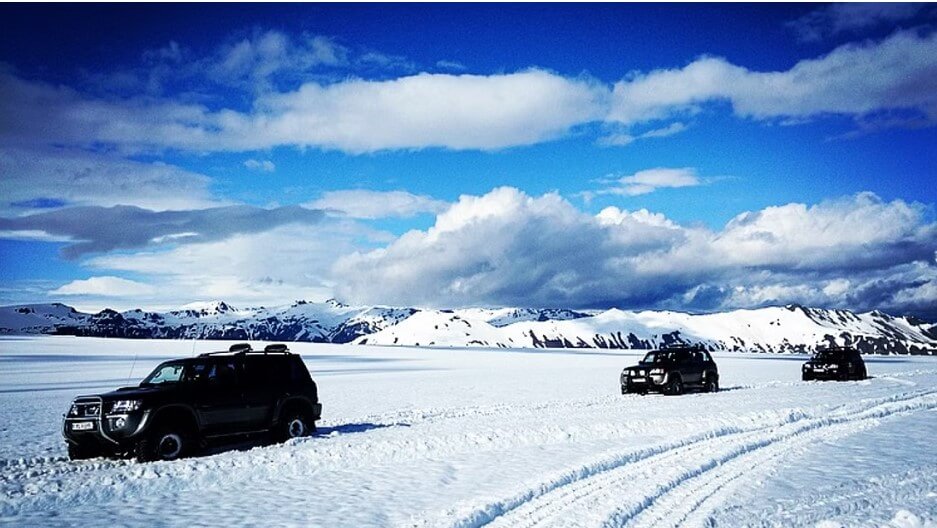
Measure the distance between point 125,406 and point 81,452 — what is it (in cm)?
130

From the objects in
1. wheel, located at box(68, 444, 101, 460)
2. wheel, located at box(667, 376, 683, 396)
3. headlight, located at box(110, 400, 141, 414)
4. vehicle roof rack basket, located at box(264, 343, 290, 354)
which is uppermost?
vehicle roof rack basket, located at box(264, 343, 290, 354)

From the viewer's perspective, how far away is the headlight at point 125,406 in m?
13.0

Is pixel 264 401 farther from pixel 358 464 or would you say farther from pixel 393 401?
pixel 393 401

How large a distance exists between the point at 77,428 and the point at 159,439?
4.88 ft

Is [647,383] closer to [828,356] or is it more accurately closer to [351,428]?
[351,428]

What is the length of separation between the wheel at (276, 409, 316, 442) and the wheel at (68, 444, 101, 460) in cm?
394

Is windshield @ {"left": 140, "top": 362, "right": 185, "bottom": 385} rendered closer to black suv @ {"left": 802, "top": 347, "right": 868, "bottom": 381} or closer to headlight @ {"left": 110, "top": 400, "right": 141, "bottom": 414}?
headlight @ {"left": 110, "top": 400, "right": 141, "bottom": 414}

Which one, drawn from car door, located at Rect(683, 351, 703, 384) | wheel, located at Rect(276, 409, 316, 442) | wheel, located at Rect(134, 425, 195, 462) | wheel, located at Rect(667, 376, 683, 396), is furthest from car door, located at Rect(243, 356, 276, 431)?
car door, located at Rect(683, 351, 703, 384)

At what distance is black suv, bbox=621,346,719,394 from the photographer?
1101 inches

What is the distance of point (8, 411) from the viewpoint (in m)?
22.5

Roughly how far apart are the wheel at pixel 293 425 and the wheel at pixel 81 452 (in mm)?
3937

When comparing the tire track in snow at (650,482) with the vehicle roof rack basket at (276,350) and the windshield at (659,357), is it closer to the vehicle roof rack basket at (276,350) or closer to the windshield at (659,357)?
the vehicle roof rack basket at (276,350)

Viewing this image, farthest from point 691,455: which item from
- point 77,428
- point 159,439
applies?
point 77,428

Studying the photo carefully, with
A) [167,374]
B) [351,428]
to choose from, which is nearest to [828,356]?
[351,428]
